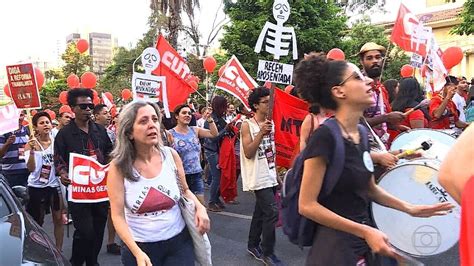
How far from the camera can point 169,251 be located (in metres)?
3.02

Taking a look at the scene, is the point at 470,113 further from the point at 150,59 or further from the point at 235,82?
the point at 150,59

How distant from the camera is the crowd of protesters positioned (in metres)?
2.30

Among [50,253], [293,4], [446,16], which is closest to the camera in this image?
[50,253]

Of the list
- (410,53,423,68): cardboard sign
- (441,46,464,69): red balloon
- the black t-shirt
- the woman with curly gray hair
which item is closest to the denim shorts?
the woman with curly gray hair

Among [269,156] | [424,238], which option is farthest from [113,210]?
[269,156]

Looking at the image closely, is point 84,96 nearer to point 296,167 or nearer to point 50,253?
point 50,253

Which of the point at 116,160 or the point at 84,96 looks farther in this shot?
the point at 84,96

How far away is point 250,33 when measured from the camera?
19.7 metres

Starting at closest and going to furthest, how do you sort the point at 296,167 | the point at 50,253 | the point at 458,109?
1. the point at 296,167
2. the point at 50,253
3. the point at 458,109

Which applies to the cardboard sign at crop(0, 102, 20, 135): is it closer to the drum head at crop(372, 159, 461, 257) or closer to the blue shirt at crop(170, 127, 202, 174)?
the blue shirt at crop(170, 127, 202, 174)

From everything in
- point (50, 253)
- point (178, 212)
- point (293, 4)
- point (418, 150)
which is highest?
point (293, 4)

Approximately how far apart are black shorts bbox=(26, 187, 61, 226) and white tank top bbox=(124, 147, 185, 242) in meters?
3.11

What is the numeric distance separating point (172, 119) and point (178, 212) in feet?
12.7

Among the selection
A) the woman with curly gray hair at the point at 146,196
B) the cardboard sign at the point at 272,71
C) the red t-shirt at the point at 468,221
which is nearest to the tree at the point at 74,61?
the cardboard sign at the point at 272,71
